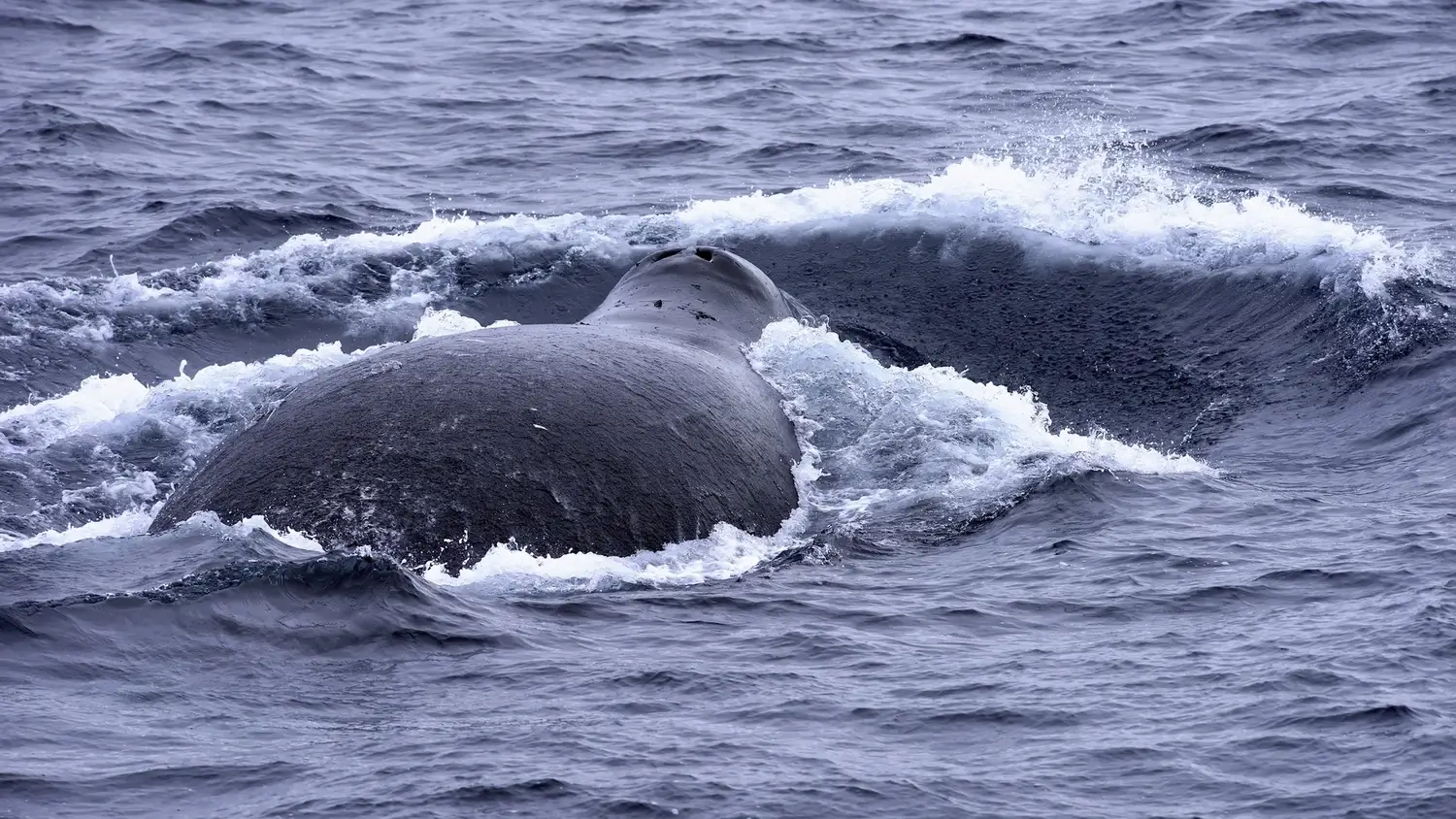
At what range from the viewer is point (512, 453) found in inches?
424

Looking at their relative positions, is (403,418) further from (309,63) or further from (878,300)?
(309,63)

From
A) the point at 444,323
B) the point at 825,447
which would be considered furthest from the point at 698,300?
the point at 444,323

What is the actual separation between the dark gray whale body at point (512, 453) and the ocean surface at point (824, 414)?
0.26 metres

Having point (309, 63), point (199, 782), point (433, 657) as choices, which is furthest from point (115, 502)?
point (309, 63)

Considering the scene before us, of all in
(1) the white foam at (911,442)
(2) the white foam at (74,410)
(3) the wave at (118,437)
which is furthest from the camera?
(2) the white foam at (74,410)

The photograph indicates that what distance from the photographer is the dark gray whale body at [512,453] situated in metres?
10.3

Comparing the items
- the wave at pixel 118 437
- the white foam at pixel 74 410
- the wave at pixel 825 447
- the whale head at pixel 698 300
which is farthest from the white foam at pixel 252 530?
the white foam at pixel 74 410

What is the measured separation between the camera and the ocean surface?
26.9 feet

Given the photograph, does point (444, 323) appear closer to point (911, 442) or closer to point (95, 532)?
point (911, 442)

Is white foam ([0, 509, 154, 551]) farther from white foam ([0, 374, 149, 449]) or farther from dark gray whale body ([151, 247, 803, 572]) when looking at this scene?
white foam ([0, 374, 149, 449])

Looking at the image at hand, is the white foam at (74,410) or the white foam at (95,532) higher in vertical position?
the white foam at (95,532)

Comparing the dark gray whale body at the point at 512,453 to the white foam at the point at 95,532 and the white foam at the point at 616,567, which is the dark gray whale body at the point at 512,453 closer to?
the white foam at the point at 616,567

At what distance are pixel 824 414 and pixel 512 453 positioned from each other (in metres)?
4.50

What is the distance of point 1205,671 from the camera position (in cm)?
932
